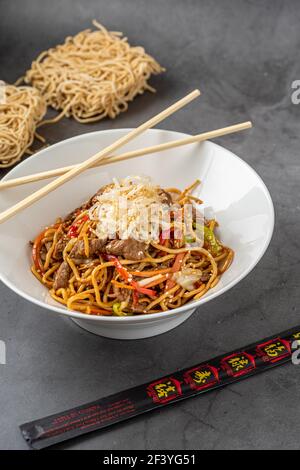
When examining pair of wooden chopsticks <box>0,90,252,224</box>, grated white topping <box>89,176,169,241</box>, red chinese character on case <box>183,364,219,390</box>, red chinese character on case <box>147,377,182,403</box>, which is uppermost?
pair of wooden chopsticks <box>0,90,252,224</box>

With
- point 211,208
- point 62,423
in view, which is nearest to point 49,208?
point 211,208

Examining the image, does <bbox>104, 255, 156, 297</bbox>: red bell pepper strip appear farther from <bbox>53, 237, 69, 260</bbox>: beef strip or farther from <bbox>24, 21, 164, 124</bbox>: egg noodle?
<bbox>24, 21, 164, 124</bbox>: egg noodle

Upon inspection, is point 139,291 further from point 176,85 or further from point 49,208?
point 176,85

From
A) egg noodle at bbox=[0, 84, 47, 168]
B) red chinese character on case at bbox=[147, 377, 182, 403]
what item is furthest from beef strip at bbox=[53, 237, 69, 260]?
egg noodle at bbox=[0, 84, 47, 168]

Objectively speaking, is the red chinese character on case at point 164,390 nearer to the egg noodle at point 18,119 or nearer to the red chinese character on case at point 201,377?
the red chinese character on case at point 201,377

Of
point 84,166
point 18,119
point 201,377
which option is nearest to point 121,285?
point 201,377

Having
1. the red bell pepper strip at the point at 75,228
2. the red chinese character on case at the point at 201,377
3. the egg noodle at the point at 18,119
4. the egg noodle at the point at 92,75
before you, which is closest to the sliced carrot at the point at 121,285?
the red bell pepper strip at the point at 75,228
